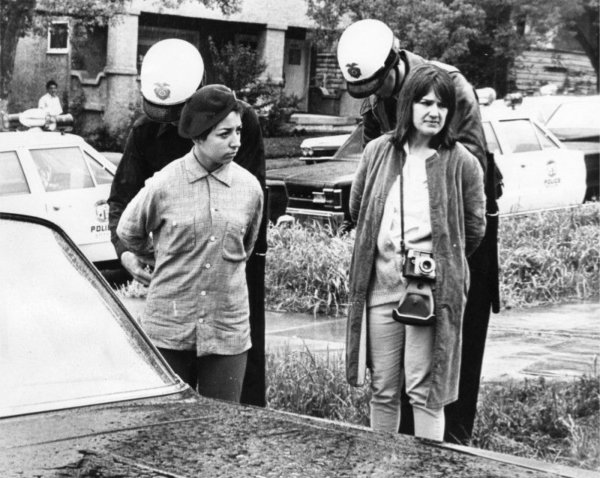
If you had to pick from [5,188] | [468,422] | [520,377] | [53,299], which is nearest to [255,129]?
[468,422]

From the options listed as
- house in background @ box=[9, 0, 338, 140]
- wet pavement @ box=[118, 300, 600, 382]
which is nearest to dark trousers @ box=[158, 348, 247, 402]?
wet pavement @ box=[118, 300, 600, 382]

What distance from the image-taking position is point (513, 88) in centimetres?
3203

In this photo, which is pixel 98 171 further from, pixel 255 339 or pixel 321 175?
pixel 255 339

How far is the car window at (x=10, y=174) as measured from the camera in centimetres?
1204

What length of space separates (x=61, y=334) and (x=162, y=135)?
221 cm

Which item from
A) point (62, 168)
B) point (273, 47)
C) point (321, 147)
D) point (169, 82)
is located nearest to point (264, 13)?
point (273, 47)


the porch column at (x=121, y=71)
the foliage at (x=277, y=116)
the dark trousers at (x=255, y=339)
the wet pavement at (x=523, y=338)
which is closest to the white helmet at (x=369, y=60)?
the dark trousers at (x=255, y=339)

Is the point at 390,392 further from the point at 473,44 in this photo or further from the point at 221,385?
the point at 473,44

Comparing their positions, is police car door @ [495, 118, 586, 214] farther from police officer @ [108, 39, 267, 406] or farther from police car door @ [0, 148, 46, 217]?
police officer @ [108, 39, 267, 406]

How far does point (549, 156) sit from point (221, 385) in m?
12.0

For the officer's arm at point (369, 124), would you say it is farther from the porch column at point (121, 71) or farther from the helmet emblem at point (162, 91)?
the porch column at point (121, 71)

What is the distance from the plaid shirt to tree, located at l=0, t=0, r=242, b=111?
18.9 metres

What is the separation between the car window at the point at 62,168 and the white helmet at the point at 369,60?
742 cm

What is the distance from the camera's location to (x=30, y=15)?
23531 mm
